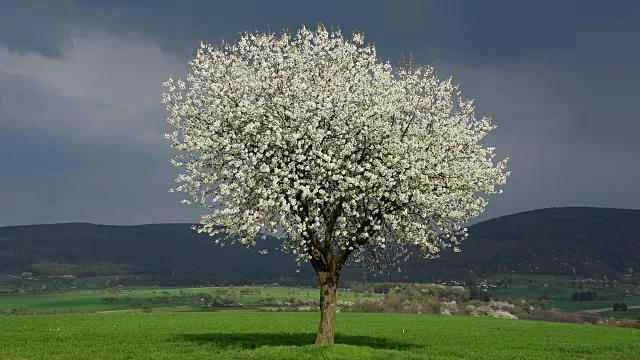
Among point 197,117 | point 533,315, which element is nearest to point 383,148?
point 197,117

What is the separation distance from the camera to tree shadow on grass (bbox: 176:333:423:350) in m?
48.2

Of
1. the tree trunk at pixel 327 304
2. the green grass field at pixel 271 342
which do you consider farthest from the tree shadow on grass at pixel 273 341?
the tree trunk at pixel 327 304

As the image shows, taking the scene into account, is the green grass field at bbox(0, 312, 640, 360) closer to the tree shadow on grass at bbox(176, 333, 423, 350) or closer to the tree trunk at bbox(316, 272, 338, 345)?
the tree shadow on grass at bbox(176, 333, 423, 350)

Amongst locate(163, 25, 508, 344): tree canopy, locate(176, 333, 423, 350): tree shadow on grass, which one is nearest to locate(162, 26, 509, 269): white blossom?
locate(163, 25, 508, 344): tree canopy

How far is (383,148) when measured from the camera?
122 ft

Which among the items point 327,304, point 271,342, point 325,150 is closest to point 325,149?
point 325,150

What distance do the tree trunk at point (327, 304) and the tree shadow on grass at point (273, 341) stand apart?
24.0ft

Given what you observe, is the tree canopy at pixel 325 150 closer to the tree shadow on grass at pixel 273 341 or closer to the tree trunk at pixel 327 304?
the tree trunk at pixel 327 304

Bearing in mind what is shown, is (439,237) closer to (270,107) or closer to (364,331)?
(270,107)

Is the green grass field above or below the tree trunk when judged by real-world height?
below

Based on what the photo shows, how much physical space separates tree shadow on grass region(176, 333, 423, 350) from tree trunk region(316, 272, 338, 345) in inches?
287

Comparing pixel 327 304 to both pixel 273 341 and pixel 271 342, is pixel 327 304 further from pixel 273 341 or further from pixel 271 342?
pixel 273 341

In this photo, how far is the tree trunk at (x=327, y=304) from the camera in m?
39.3

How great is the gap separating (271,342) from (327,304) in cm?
1238
